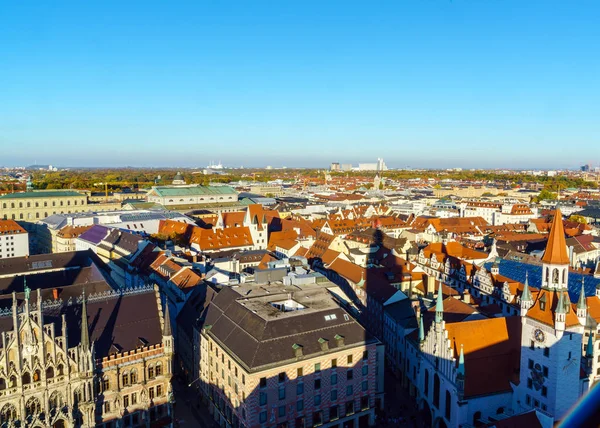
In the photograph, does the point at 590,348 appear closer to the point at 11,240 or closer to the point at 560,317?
the point at 560,317

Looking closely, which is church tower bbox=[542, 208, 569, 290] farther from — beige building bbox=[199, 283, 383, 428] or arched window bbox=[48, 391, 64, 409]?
arched window bbox=[48, 391, 64, 409]

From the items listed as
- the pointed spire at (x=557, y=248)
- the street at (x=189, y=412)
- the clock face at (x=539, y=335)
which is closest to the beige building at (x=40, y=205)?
the street at (x=189, y=412)

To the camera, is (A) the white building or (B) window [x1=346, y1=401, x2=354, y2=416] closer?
(B) window [x1=346, y1=401, x2=354, y2=416]

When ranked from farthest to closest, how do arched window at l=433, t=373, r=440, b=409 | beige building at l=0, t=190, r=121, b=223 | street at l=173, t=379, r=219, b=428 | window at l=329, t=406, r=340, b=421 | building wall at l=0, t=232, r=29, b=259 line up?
1. beige building at l=0, t=190, r=121, b=223
2. building wall at l=0, t=232, r=29, b=259
3. street at l=173, t=379, r=219, b=428
4. arched window at l=433, t=373, r=440, b=409
5. window at l=329, t=406, r=340, b=421

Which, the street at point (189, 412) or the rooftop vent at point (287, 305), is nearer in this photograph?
the street at point (189, 412)

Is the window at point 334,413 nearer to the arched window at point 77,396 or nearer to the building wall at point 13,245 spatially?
the arched window at point 77,396

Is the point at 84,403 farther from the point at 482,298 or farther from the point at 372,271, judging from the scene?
the point at 482,298

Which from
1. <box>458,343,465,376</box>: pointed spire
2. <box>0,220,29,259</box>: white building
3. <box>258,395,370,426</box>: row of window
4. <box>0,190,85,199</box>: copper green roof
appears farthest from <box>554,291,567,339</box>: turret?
<box>0,190,85,199</box>: copper green roof
